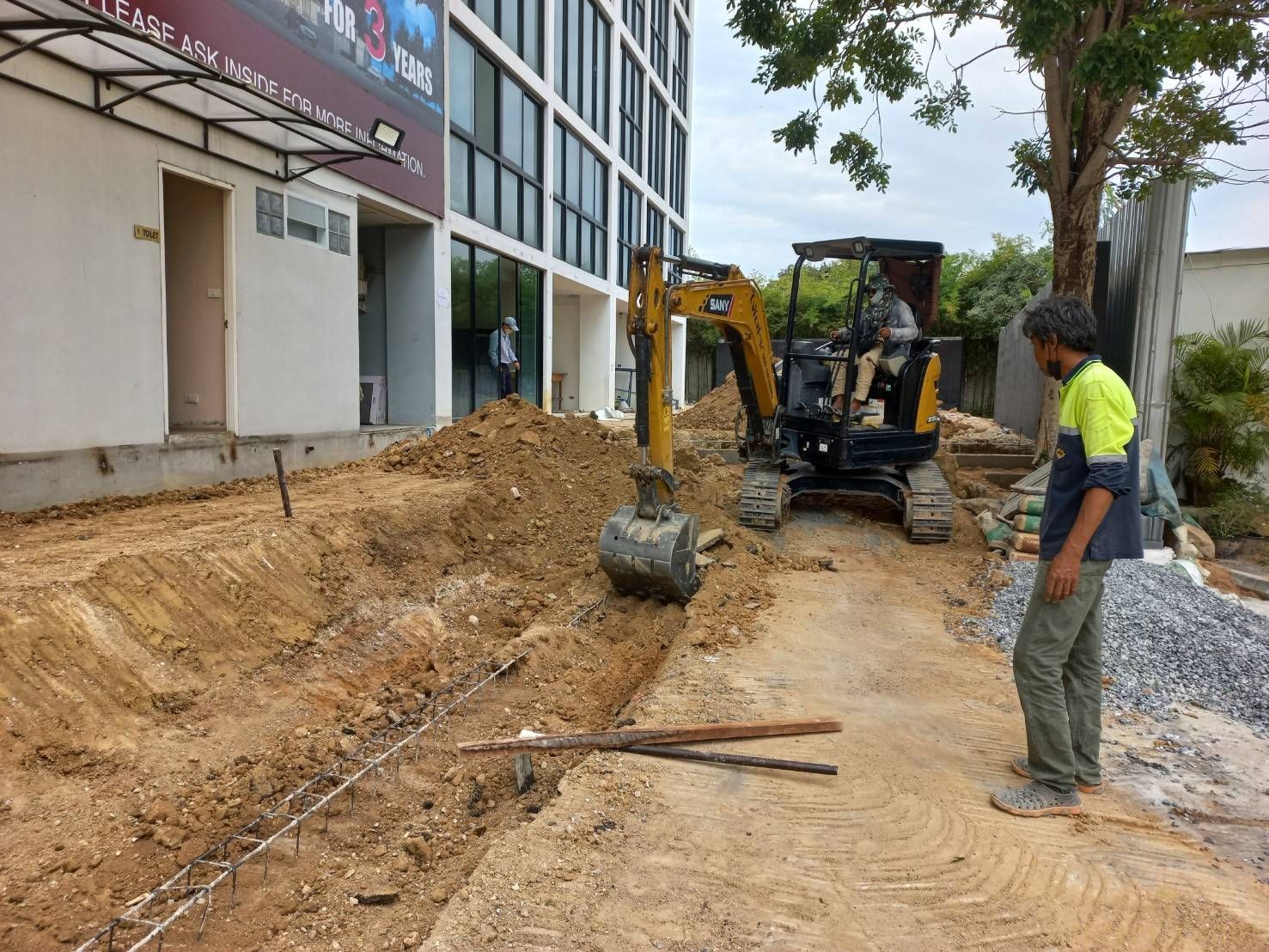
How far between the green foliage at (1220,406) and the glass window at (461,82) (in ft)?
36.3

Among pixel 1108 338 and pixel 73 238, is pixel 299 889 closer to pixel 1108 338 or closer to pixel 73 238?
pixel 73 238

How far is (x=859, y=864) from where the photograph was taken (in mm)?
3049

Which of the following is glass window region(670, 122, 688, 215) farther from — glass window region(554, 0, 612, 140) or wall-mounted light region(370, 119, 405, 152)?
wall-mounted light region(370, 119, 405, 152)

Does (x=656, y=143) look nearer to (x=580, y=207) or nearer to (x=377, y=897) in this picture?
(x=580, y=207)

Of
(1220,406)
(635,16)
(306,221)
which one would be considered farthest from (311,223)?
(635,16)

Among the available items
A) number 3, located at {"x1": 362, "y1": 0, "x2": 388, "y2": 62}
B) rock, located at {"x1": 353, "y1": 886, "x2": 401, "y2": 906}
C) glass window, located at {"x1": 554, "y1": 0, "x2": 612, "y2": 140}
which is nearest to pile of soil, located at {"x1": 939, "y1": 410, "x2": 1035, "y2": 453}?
number 3, located at {"x1": 362, "y1": 0, "x2": 388, "y2": 62}

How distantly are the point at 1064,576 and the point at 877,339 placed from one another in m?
5.52

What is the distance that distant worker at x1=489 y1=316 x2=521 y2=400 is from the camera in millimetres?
14164

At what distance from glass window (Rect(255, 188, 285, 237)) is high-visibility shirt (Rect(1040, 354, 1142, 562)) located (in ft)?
28.0

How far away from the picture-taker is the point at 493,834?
3.38 metres

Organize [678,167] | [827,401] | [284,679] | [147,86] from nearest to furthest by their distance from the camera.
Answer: [284,679] < [147,86] < [827,401] < [678,167]

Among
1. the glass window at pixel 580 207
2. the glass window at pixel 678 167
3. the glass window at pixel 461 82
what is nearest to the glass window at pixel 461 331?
the glass window at pixel 461 82

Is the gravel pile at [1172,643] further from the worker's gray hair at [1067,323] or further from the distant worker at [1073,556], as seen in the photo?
the worker's gray hair at [1067,323]

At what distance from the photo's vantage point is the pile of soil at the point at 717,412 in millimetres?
18797
